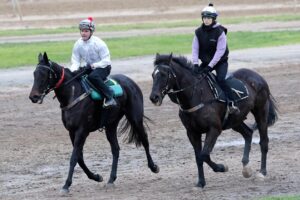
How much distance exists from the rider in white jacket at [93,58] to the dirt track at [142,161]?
140 cm

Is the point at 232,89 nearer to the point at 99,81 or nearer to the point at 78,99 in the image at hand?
the point at 99,81

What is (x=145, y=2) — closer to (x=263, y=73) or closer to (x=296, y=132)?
(x=263, y=73)

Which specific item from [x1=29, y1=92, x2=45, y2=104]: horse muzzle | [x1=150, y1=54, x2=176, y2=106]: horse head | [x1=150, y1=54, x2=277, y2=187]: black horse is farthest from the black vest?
[x1=29, y1=92, x2=45, y2=104]: horse muzzle

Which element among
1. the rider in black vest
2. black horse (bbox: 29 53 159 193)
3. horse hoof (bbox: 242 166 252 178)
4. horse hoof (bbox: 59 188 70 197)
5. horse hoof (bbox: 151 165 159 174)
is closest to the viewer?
horse hoof (bbox: 59 188 70 197)

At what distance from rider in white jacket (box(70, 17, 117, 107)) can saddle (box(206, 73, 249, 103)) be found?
152 cm

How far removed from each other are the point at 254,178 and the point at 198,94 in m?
1.61

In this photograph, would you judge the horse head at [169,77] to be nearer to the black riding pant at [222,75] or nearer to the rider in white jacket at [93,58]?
the black riding pant at [222,75]

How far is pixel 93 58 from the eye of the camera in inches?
500

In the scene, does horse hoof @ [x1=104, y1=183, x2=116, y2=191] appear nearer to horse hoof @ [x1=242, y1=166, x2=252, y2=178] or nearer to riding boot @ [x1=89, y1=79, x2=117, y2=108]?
riding boot @ [x1=89, y1=79, x2=117, y2=108]

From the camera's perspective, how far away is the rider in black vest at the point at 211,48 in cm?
1212

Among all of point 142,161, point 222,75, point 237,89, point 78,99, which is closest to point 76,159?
point 78,99

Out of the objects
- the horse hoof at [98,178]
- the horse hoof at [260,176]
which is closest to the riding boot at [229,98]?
the horse hoof at [260,176]

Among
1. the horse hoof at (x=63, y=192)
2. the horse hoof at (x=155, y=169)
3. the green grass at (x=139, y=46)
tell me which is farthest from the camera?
the green grass at (x=139, y=46)

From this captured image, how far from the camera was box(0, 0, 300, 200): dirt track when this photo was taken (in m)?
11.8
